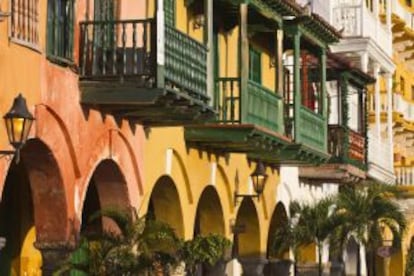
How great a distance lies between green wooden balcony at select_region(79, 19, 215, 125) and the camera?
15844mm

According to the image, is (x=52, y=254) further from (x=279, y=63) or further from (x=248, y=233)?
(x=248, y=233)

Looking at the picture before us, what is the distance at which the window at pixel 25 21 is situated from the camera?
13875mm

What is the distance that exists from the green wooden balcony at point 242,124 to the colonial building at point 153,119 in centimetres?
3

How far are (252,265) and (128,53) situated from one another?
1088 cm

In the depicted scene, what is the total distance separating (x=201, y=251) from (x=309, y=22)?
8.11 meters

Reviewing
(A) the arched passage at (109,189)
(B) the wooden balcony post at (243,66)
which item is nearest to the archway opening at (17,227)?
(A) the arched passage at (109,189)

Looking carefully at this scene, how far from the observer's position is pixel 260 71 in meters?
26.7

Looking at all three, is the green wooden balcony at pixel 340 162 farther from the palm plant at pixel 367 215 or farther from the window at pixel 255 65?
the window at pixel 255 65

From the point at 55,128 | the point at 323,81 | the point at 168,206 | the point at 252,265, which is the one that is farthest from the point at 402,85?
the point at 55,128

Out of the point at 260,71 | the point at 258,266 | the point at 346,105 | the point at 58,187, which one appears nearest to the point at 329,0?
the point at 346,105

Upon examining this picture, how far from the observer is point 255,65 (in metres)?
26.2

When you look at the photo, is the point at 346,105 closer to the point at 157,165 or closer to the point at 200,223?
the point at 200,223

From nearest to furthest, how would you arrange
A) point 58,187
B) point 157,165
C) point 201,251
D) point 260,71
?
point 58,187, point 201,251, point 157,165, point 260,71

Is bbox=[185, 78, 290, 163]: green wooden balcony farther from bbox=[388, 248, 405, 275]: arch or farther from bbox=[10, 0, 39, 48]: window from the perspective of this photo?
bbox=[388, 248, 405, 275]: arch
